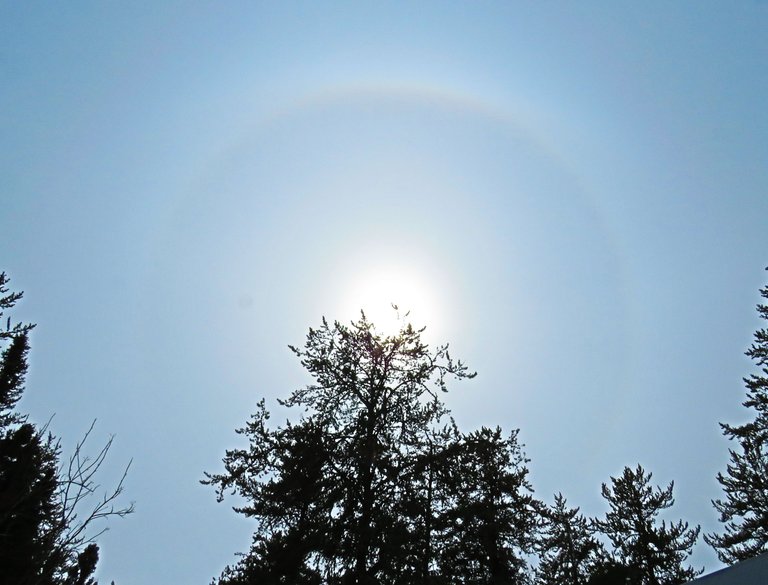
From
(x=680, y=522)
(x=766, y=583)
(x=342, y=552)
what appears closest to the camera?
(x=766, y=583)

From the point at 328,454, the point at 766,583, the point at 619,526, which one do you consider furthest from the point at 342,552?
the point at 619,526

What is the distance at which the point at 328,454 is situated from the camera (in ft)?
52.4

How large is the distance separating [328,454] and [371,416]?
2.06 meters

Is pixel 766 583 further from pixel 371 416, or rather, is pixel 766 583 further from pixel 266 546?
pixel 266 546

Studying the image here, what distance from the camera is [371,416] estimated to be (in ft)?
56.0

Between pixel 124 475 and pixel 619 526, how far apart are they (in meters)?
25.0

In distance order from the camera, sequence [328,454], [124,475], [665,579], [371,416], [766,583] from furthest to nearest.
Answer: [665,579], [371,416], [328,454], [766,583], [124,475]

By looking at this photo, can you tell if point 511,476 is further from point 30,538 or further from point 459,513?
point 30,538

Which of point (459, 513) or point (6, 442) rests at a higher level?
point (6, 442)

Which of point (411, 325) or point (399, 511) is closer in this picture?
point (399, 511)

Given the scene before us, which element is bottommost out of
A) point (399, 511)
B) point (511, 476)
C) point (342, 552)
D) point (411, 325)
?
point (342, 552)

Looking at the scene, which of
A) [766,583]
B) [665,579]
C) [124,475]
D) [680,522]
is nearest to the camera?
[124,475]

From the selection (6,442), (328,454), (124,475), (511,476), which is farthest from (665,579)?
(6,442)

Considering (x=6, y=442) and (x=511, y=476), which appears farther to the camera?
(x=511, y=476)
